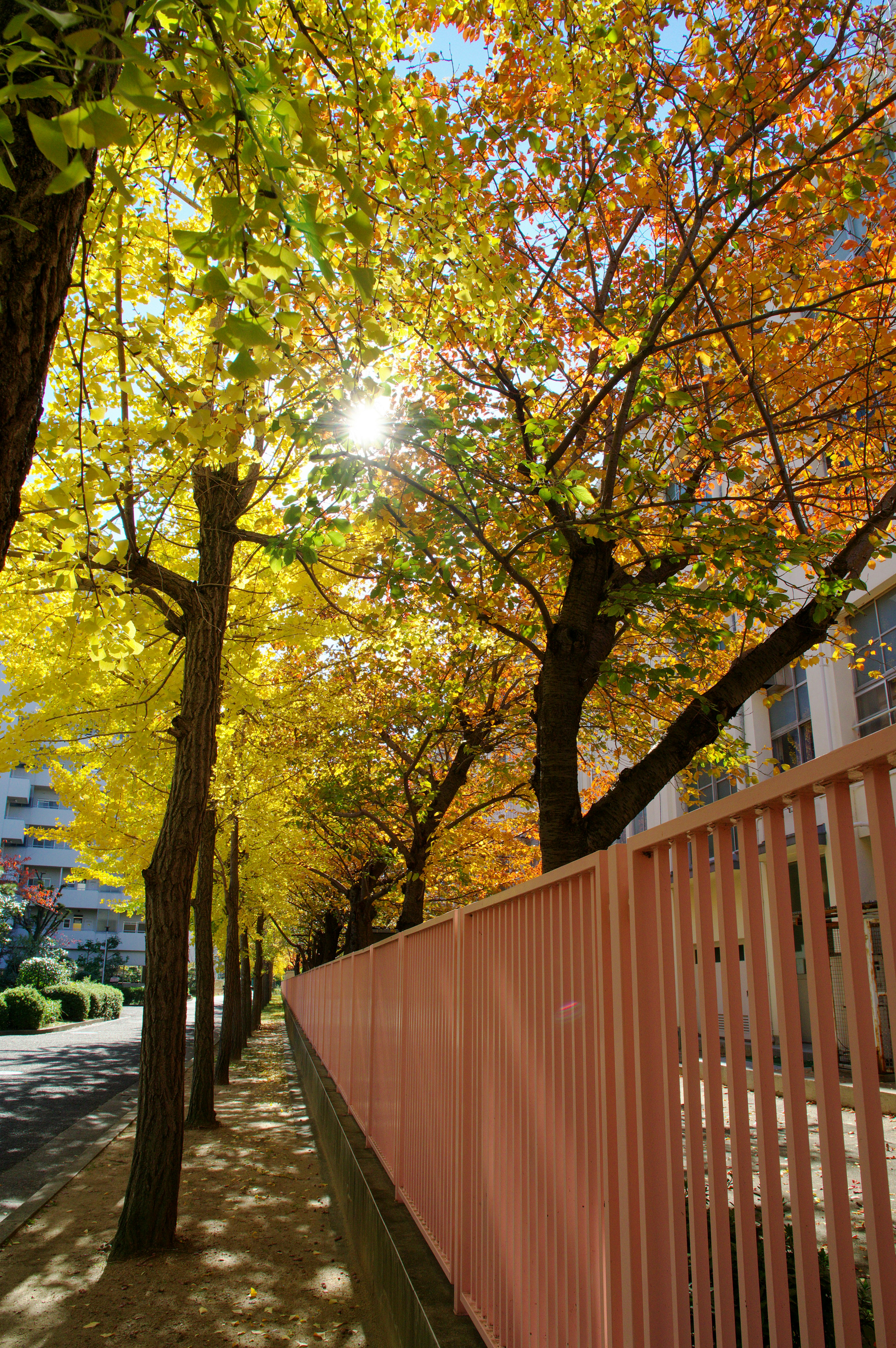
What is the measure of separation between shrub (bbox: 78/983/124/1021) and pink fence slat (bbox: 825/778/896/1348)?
112 feet

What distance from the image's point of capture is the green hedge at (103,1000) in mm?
32594

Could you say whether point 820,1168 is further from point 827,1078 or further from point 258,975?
point 258,975

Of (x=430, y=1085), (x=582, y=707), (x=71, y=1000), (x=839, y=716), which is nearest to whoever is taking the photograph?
(x=430, y=1085)

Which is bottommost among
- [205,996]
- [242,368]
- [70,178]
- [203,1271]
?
[203,1271]

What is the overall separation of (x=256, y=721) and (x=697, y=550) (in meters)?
7.33

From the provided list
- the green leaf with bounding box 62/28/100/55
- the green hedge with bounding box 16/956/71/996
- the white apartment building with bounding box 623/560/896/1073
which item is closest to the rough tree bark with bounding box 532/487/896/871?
the green leaf with bounding box 62/28/100/55

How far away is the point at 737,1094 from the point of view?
173 cm

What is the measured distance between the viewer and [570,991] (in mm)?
2672

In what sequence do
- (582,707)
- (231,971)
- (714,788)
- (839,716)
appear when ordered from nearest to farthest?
1. (582,707)
2. (231,971)
3. (839,716)
4. (714,788)

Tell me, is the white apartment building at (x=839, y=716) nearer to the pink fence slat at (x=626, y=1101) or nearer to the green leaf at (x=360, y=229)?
the pink fence slat at (x=626, y=1101)

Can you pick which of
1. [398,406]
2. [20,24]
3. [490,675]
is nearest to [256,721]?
[490,675]

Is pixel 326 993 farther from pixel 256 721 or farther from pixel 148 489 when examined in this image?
pixel 148 489

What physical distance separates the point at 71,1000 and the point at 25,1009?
182 inches

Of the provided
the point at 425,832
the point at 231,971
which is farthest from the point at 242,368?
the point at 231,971
